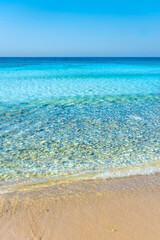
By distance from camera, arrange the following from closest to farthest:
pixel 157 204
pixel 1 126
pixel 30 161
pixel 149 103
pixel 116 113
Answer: pixel 157 204, pixel 30 161, pixel 1 126, pixel 116 113, pixel 149 103

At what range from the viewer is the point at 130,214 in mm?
2721

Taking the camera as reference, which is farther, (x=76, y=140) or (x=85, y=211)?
(x=76, y=140)

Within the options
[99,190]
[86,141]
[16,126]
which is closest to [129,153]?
[86,141]

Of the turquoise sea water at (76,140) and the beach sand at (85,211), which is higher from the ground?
the beach sand at (85,211)

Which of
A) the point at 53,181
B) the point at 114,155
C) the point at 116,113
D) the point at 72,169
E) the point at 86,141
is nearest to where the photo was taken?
the point at 53,181

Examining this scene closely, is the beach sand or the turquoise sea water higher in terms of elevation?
the beach sand

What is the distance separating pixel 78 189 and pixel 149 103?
7234 millimetres

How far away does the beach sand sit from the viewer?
7.98ft

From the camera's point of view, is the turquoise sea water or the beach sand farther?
the turquoise sea water

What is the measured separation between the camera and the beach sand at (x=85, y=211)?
2.43 m

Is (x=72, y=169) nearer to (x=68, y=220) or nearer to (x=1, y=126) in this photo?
(x=68, y=220)

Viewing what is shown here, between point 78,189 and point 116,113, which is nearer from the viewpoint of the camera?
point 78,189

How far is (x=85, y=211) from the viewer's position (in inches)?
110

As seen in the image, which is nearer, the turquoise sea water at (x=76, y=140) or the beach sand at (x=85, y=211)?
the beach sand at (x=85, y=211)
